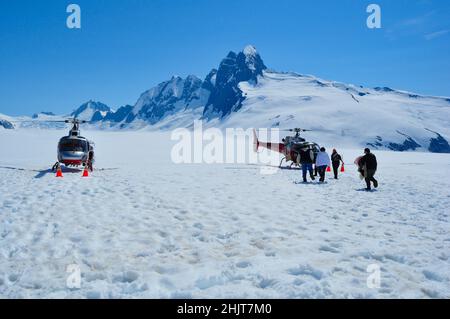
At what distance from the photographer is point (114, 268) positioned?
625 cm

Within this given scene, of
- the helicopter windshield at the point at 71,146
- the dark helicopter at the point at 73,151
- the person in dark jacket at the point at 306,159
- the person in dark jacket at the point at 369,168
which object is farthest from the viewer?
the helicopter windshield at the point at 71,146

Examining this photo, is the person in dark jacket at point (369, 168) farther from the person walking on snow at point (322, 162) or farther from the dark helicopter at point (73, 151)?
Answer: the dark helicopter at point (73, 151)

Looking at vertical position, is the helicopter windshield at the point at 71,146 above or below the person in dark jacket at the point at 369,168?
above

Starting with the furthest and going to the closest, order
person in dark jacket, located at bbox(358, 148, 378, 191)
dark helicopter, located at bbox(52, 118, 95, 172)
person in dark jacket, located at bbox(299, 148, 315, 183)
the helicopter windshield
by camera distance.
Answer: the helicopter windshield → dark helicopter, located at bbox(52, 118, 95, 172) → person in dark jacket, located at bbox(299, 148, 315, 183) → person in dark jacket, located at bbox(358, 148, 378, 191)

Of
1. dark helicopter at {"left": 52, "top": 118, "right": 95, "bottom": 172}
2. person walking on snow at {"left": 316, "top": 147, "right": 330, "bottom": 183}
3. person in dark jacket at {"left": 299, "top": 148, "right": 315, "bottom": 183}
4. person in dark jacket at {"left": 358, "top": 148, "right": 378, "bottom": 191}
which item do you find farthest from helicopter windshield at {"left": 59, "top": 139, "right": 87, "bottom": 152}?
person in dark jacket at {"left": 358, "top": 148, "right": 378, "bottom": 191}

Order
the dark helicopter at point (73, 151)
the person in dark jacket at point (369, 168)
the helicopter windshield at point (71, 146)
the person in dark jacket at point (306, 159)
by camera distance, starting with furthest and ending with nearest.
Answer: the helicopter windshield at point (71, 146)
the dark helicopter at point (73, 151)
the person in dark jacket at point (306, 159)
the person in dark jacket at point (369, 168)

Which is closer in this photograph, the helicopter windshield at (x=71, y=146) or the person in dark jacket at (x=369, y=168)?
the person in dark jacket at (x=369, y=168)

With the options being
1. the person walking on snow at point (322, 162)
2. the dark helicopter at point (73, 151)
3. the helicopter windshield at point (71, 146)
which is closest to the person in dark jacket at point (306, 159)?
the person walking on snow at point (322, 162)

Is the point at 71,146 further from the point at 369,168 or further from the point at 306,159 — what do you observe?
the point at 369,168

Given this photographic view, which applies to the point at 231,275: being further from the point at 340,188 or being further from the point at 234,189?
the point at 340,188

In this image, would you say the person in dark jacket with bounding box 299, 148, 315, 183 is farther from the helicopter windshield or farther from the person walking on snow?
the helicopter windshield

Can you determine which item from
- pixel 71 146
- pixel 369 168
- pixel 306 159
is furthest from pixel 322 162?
pixel 71 146
